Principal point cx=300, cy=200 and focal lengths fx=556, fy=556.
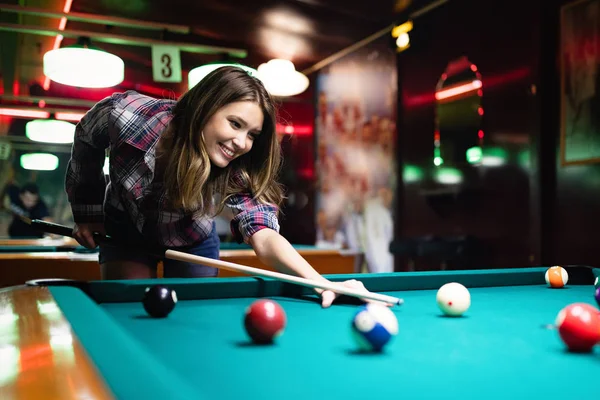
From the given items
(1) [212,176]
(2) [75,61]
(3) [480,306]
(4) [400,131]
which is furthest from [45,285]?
(4) [400,131]

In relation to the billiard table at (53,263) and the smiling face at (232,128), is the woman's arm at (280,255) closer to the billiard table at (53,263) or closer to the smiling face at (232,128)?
the smiling face at (232,128)

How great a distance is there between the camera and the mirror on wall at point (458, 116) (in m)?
4.00

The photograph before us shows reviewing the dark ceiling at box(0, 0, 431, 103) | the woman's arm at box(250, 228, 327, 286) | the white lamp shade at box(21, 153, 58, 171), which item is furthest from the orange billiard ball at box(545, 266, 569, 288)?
the white lamp shade at box(21, 153, 58, 171)

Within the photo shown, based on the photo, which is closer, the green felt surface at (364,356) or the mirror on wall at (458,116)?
the green felt surface at (364,356)

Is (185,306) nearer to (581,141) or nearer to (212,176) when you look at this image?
(212,176)

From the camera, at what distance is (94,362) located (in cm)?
67

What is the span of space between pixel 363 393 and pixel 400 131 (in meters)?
4.34

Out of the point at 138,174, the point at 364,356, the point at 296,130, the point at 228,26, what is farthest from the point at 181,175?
the point at 296,130

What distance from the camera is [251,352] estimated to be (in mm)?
963

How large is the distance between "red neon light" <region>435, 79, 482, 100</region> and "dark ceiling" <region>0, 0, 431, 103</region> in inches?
30.1

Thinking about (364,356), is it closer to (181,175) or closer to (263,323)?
(263,323)

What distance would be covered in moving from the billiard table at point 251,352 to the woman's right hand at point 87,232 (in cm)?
75

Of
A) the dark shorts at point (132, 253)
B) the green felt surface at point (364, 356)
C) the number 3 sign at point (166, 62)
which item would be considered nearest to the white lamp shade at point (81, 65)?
the number 3 sign at point (166, 62)

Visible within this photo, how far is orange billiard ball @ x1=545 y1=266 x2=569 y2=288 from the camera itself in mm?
1897
